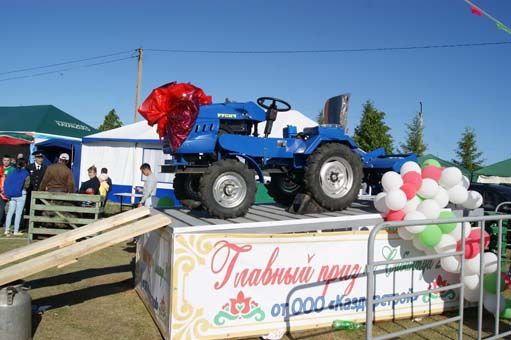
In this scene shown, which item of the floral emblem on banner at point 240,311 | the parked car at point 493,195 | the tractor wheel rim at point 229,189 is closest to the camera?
the floral emblem on banner at point 240,311

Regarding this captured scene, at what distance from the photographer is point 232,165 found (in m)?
5.03

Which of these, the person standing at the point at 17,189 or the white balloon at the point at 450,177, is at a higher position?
the white balloon at the point at 450,177

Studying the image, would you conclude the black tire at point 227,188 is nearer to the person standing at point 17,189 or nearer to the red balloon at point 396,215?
the red balloon at point 396,215

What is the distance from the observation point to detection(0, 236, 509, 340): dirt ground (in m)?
4.64

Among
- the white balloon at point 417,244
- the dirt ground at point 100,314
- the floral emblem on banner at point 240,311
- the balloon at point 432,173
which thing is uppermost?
the balloon at point 432,173

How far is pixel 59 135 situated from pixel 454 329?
1983 centimetres

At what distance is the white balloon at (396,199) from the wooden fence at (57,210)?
673 cm

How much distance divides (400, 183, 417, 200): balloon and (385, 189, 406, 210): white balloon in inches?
3.3

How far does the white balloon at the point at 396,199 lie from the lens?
507cm

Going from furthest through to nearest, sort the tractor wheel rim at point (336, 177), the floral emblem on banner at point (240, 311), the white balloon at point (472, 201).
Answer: the white balloon at point (472, 201) < the tractor wheel rim at point (336, 177) < the floral emblem on banner at point (240, 311)

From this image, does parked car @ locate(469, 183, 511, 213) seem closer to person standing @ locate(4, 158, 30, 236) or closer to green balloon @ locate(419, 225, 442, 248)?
green balloon @ locate(419, 225, 442, 248)

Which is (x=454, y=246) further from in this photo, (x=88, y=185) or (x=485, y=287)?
(x=88, y=185)

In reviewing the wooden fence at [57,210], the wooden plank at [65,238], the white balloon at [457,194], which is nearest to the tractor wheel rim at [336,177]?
the white balloon at [457,194]

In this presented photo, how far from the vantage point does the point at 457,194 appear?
553cm
